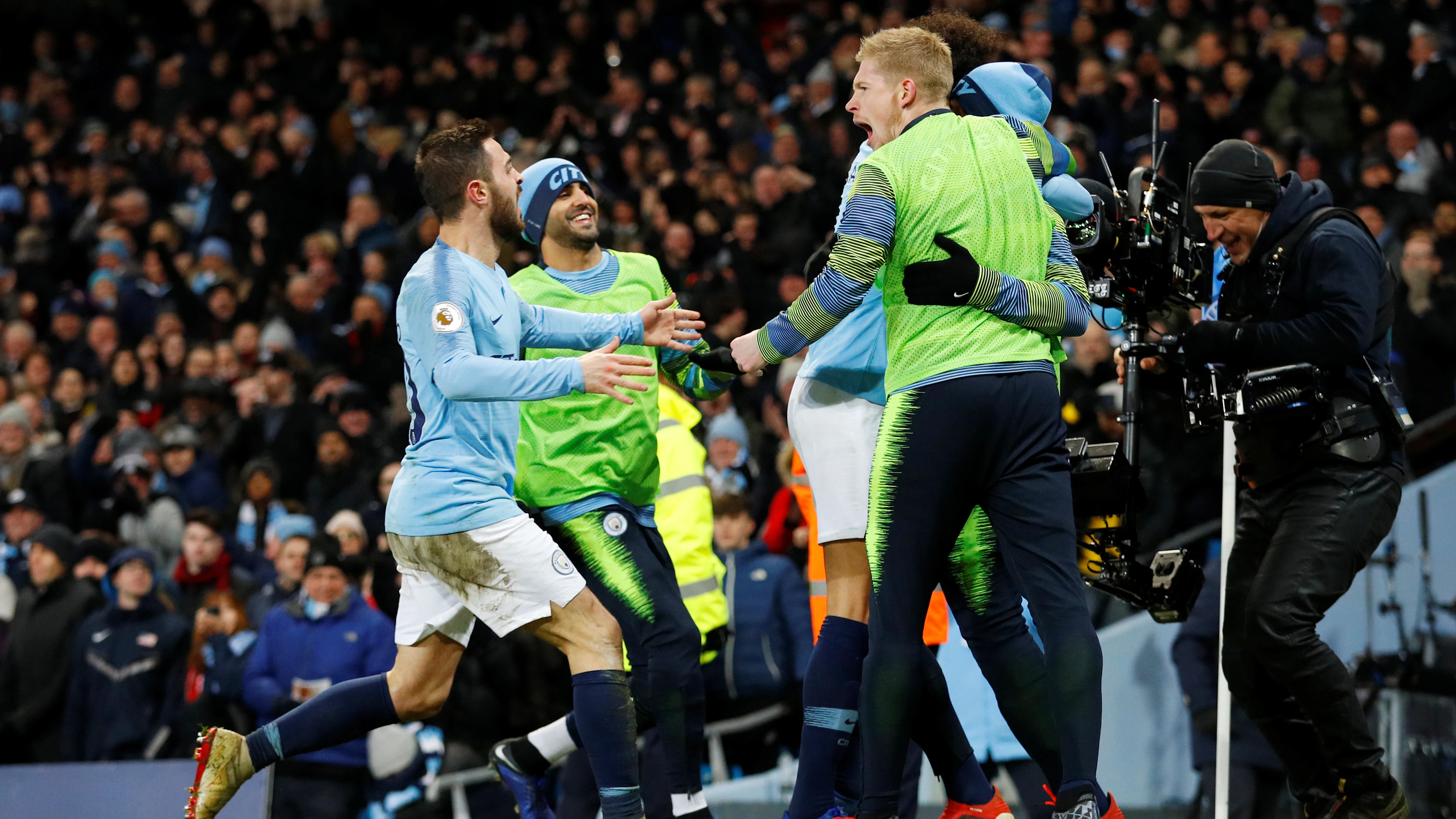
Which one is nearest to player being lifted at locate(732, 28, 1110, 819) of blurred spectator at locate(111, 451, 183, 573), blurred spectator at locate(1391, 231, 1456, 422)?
blurred spectator at locate(1391, 231, 1456, 422)

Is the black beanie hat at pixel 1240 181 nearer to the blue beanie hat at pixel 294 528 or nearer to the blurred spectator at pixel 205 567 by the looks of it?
the blue beanie hat at pixel 294 528

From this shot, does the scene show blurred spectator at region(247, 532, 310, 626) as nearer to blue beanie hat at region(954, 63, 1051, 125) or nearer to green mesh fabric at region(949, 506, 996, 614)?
green mesh fabric at region(949, 506, 996, 614)

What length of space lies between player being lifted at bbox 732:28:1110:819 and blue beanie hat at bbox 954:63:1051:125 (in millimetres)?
490

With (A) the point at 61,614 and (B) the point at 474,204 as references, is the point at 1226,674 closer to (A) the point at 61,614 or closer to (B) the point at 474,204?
(B) the point at 474,204

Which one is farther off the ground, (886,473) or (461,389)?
(461,389)

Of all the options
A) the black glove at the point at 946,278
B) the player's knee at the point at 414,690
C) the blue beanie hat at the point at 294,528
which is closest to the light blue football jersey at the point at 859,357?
the black glove at the point at 946,278

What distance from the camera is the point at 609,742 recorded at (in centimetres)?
445

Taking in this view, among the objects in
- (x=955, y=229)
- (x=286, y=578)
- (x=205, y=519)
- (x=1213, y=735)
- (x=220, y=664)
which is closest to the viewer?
(x=955, y=229)

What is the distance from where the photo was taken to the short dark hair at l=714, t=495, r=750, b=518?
8.08 m

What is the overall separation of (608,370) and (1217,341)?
6.39ft

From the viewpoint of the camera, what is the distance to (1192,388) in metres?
5.05

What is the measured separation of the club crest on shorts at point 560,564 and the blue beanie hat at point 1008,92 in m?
1.80

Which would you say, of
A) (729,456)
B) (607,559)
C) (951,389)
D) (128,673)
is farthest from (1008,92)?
(128,673)

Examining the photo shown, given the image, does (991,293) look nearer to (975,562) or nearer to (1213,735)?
(975,562)
